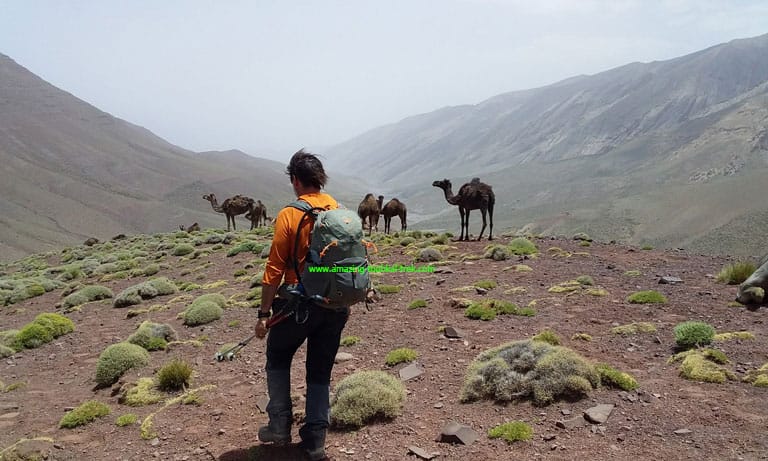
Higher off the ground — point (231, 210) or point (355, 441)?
point (231, 210)

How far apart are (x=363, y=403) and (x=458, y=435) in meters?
1.34

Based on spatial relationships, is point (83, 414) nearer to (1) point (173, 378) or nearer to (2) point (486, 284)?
(1) point (173, 378)

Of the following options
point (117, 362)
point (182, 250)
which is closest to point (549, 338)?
point (117, 362)

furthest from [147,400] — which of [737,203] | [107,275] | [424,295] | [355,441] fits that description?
[737,203]

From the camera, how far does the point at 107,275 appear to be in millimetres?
24266

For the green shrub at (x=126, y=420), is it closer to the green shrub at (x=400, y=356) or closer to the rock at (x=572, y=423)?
the green shrub at (x=400, y=356)

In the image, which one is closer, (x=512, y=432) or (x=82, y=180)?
(x=512, y=432)

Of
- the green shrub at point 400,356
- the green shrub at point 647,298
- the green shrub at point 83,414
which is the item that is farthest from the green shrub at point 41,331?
the green shrub at point 647,298

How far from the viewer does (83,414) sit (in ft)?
25.9

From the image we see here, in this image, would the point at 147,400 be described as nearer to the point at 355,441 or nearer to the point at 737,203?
the point at 355,441

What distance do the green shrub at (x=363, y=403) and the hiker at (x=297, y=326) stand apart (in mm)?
997

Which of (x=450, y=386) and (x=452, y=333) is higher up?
(x=452, y=333)

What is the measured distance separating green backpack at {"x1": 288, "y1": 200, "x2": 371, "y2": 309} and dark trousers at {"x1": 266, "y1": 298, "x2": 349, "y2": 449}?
0.29m

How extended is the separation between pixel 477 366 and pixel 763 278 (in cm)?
726
